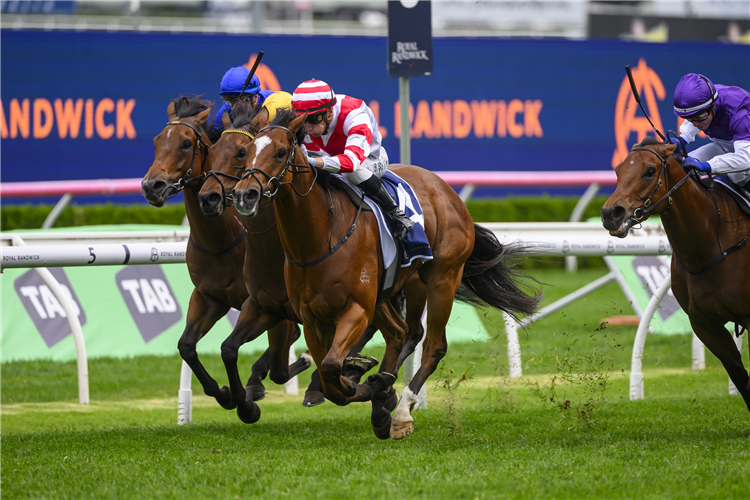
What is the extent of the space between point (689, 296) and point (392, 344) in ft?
5.11

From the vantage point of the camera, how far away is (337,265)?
13.4 ft

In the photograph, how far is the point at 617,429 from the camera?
467cm

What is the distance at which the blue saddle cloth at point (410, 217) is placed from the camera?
4.60 m

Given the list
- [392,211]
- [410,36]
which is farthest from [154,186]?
[410,36]

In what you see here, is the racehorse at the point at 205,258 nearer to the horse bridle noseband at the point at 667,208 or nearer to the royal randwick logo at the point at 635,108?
the horse bridle noseband at the point at 667,208

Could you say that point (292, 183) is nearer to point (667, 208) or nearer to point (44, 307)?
point (667, 208)

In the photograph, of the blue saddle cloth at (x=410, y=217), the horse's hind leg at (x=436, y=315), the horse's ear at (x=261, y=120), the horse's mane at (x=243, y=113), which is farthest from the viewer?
the horse's hind leg at (x=436, y=315)

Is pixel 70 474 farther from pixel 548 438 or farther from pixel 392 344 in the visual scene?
pixel 548 438

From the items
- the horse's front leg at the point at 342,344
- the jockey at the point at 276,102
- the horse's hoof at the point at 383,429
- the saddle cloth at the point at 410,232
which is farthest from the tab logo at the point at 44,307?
the horse's front leg at the point at 342,344

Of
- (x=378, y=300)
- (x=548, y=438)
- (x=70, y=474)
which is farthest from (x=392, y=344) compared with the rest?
(x=70, y=474)

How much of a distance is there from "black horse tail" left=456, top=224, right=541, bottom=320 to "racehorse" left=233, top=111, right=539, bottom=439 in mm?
445

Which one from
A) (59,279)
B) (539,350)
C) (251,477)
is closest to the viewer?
(251,477)

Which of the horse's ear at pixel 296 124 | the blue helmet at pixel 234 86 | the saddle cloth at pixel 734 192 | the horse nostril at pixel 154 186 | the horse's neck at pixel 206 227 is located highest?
the blue helmet at pixel 234 86

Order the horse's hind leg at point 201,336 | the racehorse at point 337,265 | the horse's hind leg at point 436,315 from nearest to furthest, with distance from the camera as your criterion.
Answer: the racehorse at point 337,265 < the horse's hind leg at point 201,336 < the horse's hind leg at point 436,315
